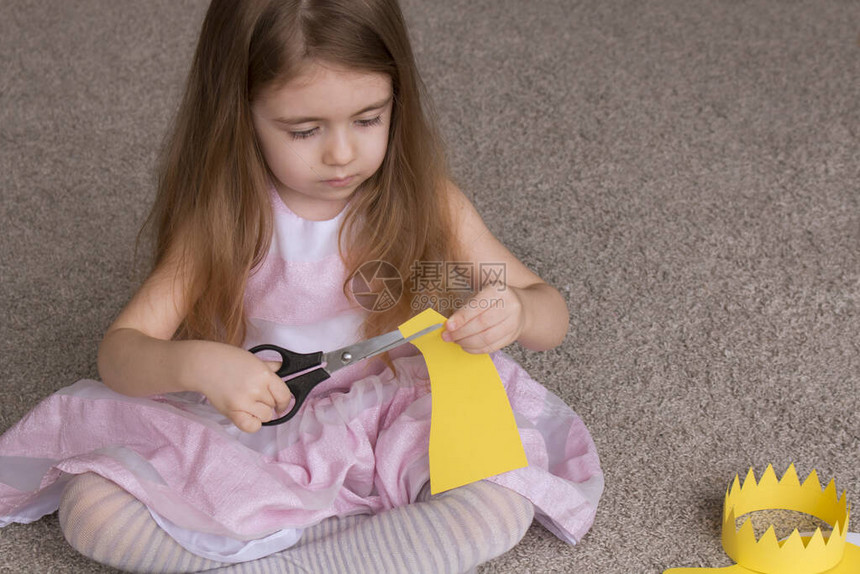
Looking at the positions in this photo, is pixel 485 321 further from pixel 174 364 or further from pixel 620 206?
pixel 620 206

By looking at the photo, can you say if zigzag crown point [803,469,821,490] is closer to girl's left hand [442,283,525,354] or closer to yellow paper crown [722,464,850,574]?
yellow paper crown [722,464,850,574]

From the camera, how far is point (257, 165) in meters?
0.93

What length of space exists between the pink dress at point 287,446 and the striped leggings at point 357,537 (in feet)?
0.04

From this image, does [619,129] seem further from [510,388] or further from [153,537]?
[153,537]

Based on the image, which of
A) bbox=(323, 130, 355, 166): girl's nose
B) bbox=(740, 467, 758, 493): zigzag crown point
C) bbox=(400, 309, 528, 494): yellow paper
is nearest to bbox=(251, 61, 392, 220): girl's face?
bbox=(323, 130, 355, 166): girl's nose

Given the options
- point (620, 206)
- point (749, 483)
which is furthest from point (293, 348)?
point (620, 206)

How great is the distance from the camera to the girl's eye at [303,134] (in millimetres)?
864

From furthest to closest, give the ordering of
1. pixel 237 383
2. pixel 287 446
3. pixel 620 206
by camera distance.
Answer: pixel 620 206
pixel 287 446
pixel 237 383

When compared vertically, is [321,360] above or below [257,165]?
below

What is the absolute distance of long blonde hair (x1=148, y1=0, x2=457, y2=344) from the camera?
833mm

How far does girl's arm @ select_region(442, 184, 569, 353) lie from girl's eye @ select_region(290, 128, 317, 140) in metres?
0.19

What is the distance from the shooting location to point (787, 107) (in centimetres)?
164

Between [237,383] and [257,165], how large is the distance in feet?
0.69

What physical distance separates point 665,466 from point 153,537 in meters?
0.49
